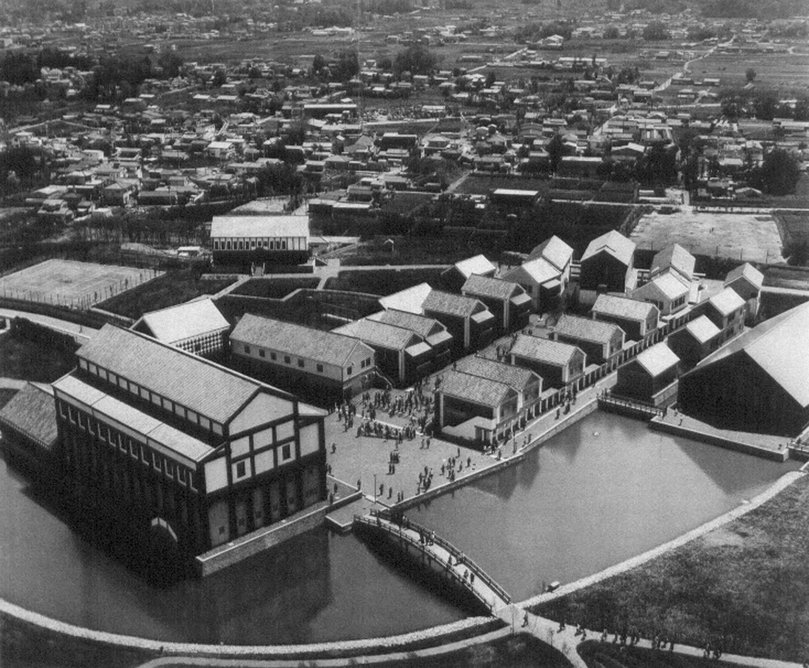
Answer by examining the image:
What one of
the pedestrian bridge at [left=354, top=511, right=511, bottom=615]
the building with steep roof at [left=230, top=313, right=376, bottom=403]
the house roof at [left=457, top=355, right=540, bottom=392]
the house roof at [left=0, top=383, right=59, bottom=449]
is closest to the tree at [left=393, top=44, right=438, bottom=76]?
the building with steep roof at [left=230, top=313, right=376, bottom=403]

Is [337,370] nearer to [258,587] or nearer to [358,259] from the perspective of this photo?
[258,587]

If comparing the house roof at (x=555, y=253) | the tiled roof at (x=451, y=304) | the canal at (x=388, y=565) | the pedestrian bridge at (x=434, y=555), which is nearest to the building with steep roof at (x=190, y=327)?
the canal at (x=388, y=565)

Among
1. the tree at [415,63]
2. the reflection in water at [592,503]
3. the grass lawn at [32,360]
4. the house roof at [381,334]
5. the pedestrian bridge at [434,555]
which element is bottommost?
the reflection in water at [592,503]

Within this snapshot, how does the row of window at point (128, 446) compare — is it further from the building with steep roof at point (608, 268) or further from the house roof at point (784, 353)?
the building with steep roof at point (608, 268)

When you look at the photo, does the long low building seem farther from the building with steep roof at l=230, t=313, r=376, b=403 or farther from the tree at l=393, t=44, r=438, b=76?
the tree at l=393, t=44, r=438, b=76

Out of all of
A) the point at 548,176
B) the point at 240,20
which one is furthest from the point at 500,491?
the point at 240,20

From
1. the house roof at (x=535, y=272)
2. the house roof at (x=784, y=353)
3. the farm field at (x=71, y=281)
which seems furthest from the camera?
the farm field at (x=71, y=281)
